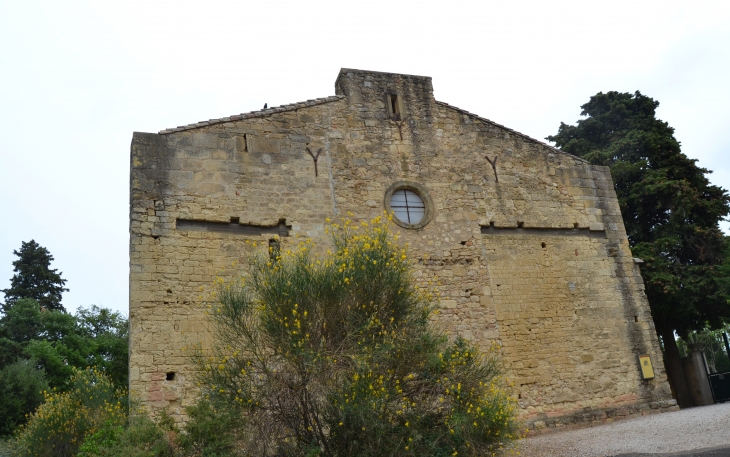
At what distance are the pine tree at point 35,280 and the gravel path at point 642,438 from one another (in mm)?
28410

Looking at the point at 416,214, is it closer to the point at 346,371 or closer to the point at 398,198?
the point at 398,198

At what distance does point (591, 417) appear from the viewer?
12.7 m

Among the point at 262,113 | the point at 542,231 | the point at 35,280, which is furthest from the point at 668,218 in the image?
the point at 35,280

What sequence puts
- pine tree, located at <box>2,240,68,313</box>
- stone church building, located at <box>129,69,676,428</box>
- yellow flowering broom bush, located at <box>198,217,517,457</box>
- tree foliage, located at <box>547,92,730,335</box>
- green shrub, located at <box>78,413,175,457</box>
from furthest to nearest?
1. pine tree, located at <box>2,240,68,313</box>
2. tree foliage, located at <box>547,92,730,335</box>
3. stone church building, located at <box>129,69,676,428</box>
4. green shrub, located at <box>78,413,175,457</box>
5. yellow flowering broom bush, located at <box>198,217,517,457</box>

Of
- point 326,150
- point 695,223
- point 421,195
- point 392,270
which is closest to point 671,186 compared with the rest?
point 695,223

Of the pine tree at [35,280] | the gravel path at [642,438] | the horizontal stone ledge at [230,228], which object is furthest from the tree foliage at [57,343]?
the gravel path at [642,438]

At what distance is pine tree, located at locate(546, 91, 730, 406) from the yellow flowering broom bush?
11517 millimetres

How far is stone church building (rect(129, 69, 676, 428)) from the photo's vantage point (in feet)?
35.7

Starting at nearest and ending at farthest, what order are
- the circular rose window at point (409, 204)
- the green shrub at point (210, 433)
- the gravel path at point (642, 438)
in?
the green shrub at point (210, 433), the gravel path at point (642, 438), the circular rose window at point (409, 204)

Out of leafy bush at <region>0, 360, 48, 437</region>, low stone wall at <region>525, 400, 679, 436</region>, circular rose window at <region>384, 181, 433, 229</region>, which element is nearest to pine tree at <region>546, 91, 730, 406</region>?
low stone wall at <region>525, 400, 679, 436</region>

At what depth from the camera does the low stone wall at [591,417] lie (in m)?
12.2

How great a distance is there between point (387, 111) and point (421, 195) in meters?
2.16

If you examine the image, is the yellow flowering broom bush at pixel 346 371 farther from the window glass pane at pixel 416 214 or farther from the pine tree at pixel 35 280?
the pine tree at pixel 35 280

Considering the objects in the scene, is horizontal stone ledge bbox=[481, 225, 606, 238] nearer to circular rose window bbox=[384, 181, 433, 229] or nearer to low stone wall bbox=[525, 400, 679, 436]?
circular rose window bbox=[384, 181, 433, 229]
